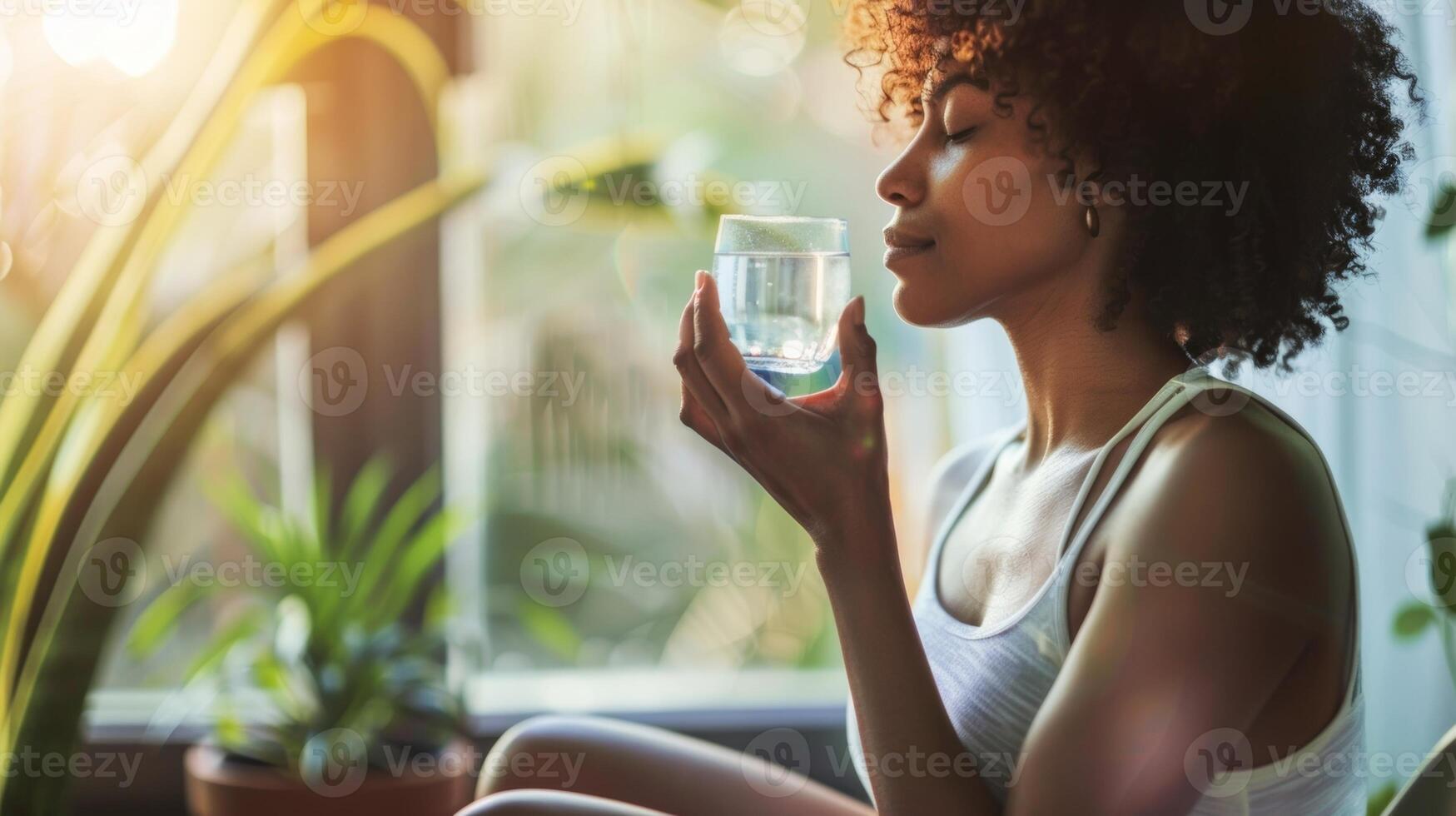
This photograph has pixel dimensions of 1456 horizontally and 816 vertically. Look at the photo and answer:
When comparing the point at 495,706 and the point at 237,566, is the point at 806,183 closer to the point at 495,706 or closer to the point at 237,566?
the point at 495,706

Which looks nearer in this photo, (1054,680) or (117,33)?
(1054,680)

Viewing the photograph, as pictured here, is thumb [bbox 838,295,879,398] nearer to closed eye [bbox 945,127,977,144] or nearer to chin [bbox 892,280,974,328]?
chin [bbox 892,280,974,328]

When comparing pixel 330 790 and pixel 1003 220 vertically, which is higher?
pixel 1003 220

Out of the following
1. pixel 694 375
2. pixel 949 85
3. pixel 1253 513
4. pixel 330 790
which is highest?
pixel 949 85

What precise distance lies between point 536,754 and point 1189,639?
68cm

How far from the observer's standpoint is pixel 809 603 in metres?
2.26

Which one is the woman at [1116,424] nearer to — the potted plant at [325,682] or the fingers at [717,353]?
the fingers at [717,353]

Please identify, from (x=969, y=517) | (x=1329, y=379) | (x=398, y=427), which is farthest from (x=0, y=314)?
(x=1329, y=379)

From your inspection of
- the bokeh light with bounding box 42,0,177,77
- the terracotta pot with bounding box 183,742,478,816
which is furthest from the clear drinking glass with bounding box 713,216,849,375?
the bokeh light with bounding box 42,0,177,77

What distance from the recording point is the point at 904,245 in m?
0.98

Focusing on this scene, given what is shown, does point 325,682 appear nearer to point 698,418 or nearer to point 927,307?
point 698,418

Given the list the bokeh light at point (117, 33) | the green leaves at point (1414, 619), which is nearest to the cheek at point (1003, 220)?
the green leaves at point (1414, 619)

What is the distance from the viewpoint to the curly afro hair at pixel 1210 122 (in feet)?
2.98

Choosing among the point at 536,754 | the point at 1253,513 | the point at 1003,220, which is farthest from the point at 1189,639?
the point at 536,754
